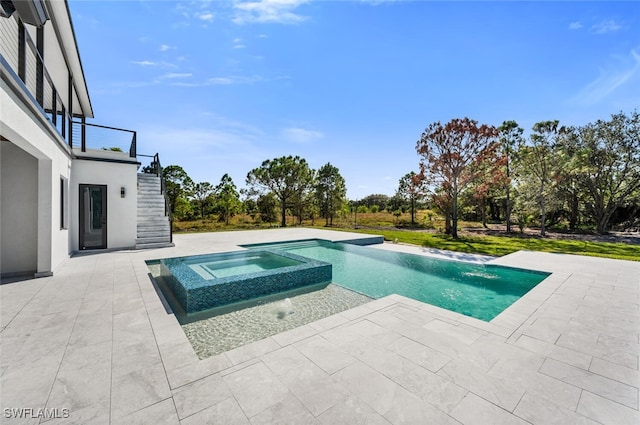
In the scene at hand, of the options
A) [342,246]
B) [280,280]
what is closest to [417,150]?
[342,246]

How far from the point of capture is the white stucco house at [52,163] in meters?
3.81

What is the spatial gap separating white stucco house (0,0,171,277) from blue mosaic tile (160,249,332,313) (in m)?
2.62

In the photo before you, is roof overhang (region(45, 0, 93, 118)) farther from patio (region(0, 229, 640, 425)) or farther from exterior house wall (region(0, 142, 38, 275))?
patio (region(0, 229, 640, 425))

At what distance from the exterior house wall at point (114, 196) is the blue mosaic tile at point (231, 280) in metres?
3.22

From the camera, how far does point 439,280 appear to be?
21.2ft

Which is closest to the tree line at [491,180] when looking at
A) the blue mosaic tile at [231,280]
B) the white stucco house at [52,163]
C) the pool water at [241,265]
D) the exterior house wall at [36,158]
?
the pool water at [241,265]

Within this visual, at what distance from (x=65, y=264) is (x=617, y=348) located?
10.1 m

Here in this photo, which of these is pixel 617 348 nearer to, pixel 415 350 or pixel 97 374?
pixel 415 350

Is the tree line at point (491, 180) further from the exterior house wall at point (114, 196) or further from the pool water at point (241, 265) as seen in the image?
the exterior house wall at point (114, 196)

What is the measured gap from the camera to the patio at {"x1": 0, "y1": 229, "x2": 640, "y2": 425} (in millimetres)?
1840

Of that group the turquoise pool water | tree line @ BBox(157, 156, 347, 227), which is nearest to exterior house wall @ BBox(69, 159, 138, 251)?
the turquoise pool water

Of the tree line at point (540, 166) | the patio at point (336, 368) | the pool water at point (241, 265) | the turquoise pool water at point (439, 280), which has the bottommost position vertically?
→ the turquoise pool water at point (439, 280)

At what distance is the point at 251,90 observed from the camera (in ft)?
35.0

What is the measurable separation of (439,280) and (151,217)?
1024 centimetres
